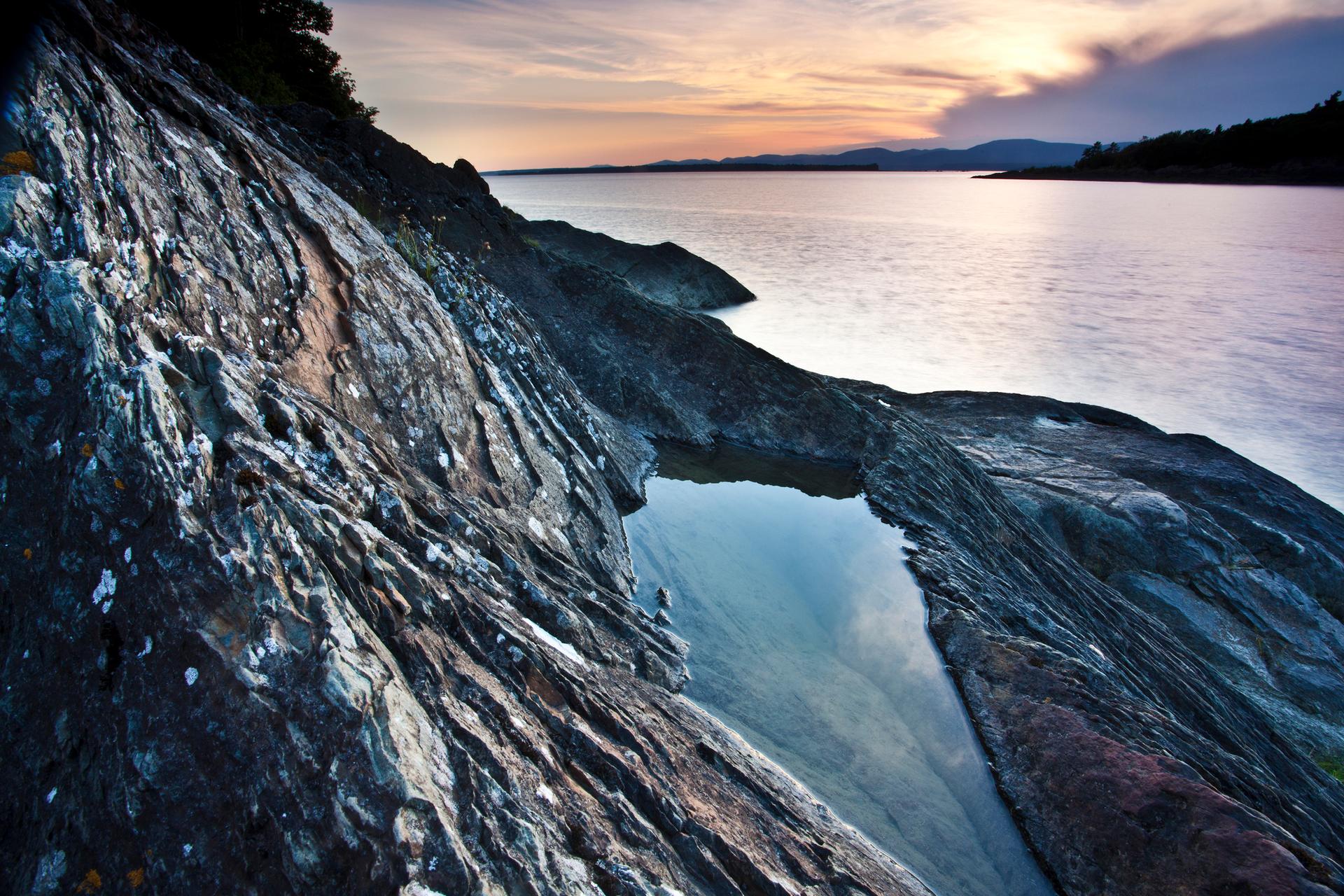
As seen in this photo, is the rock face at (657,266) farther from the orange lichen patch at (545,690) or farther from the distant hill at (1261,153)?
the distant hill at (1261,153)

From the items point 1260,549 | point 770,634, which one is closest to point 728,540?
point 770,634

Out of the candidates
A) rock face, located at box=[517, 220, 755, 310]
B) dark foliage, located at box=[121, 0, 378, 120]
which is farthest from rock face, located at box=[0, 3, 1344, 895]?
rock face, located at box=[517, 220, 755, 310]

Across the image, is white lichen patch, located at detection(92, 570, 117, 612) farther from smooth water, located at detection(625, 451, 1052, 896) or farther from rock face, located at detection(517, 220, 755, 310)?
rock face, located at detection(517, 220, 755, 310)

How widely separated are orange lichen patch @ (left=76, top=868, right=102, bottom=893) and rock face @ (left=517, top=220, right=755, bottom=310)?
34516 millimetres

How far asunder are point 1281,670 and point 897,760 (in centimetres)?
915

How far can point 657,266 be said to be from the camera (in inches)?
1484

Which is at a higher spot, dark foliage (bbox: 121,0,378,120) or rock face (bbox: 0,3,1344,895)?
dark foliage (bbox: 121,0,378,120)

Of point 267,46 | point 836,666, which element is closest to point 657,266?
point 267,46

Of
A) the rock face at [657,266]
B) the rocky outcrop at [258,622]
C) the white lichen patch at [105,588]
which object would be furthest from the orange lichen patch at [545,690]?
the rock face at [657,266]

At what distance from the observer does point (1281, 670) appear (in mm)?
11781

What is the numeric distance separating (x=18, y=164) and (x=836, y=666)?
30.1ft

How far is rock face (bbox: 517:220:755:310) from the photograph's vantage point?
3694 centimetres

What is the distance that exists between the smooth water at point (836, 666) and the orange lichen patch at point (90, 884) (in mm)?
5528

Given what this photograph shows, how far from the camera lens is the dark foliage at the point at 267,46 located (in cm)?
2648
